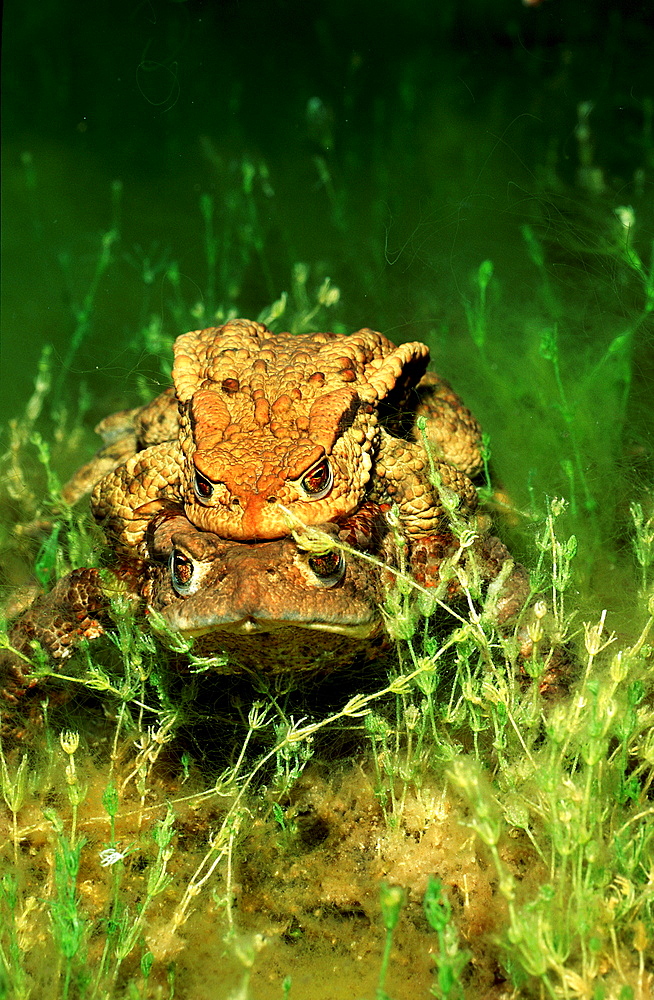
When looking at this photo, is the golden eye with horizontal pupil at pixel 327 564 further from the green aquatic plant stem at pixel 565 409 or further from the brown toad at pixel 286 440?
the green aquatic plant stem at pixel 565 409

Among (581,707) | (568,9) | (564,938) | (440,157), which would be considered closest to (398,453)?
(581,707)

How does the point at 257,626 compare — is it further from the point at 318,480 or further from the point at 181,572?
the point at 318,480

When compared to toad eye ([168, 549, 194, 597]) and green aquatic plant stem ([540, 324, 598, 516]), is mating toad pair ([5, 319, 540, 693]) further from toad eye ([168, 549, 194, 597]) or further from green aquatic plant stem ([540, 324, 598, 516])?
green aquatic plant stem ([540, 324, 598, 516])

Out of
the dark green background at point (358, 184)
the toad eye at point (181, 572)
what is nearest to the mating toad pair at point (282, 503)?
the toad eye at point (181, 572)

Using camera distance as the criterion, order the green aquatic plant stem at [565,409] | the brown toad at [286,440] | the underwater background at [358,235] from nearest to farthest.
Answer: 1. the brown toad at [286,440]
2. the green aquatic plant stem at [565,409]
3. the underwater background at [358,235]

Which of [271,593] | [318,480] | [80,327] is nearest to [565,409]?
[318,480]

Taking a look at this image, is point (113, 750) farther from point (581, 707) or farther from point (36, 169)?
point (36, 169)
